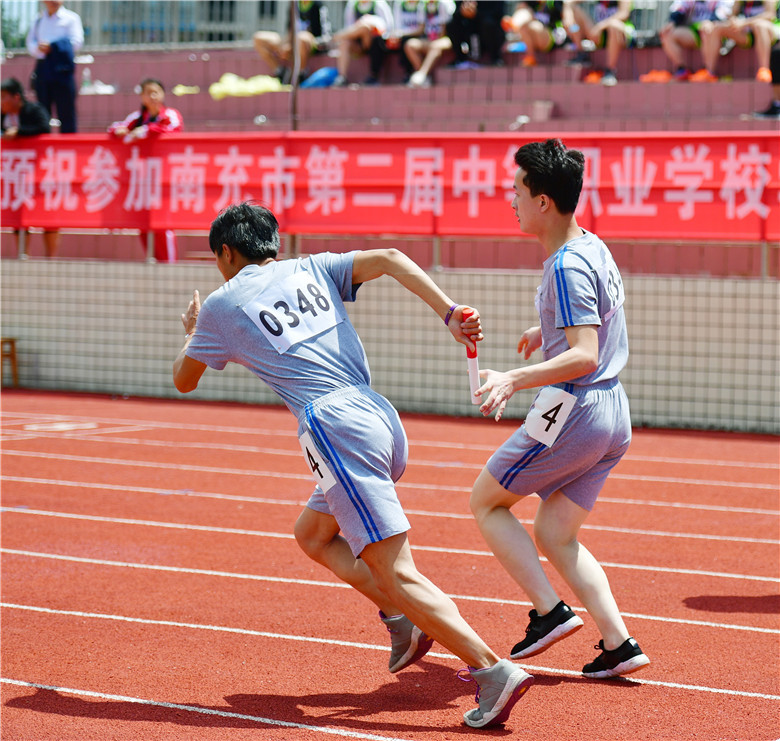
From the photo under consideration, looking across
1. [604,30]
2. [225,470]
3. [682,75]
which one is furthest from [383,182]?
[604,30]

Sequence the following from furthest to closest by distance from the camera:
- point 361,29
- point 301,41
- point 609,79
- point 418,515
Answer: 1. point 301,41
2. point 361,29
3. point 609,79
4. point 418,515

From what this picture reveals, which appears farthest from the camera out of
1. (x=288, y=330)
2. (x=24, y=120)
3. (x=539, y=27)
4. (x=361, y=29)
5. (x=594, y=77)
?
(x=361, y=29)

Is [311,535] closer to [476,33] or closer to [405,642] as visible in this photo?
[405,642]

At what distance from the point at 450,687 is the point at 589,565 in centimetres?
70

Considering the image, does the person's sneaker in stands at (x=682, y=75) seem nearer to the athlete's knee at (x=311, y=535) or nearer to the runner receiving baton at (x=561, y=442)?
the runner receiving baton at (x=561, y=442)

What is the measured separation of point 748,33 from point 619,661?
13.4 meters

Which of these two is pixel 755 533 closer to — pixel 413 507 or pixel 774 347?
pixel 413 507

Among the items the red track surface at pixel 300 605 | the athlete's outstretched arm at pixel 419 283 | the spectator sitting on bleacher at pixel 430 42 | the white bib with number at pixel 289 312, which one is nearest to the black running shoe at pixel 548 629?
the red track surface at pixel 300 605

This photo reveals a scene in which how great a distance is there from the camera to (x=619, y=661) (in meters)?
4.18

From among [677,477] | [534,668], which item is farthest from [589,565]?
[677,477]

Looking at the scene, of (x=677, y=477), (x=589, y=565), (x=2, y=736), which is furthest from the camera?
(x=677, y=477)

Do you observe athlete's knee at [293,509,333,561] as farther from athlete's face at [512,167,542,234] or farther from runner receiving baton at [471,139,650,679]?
athlete's face at [512,167,542,234]

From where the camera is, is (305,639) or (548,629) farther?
(305,639)

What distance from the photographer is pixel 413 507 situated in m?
7.59
